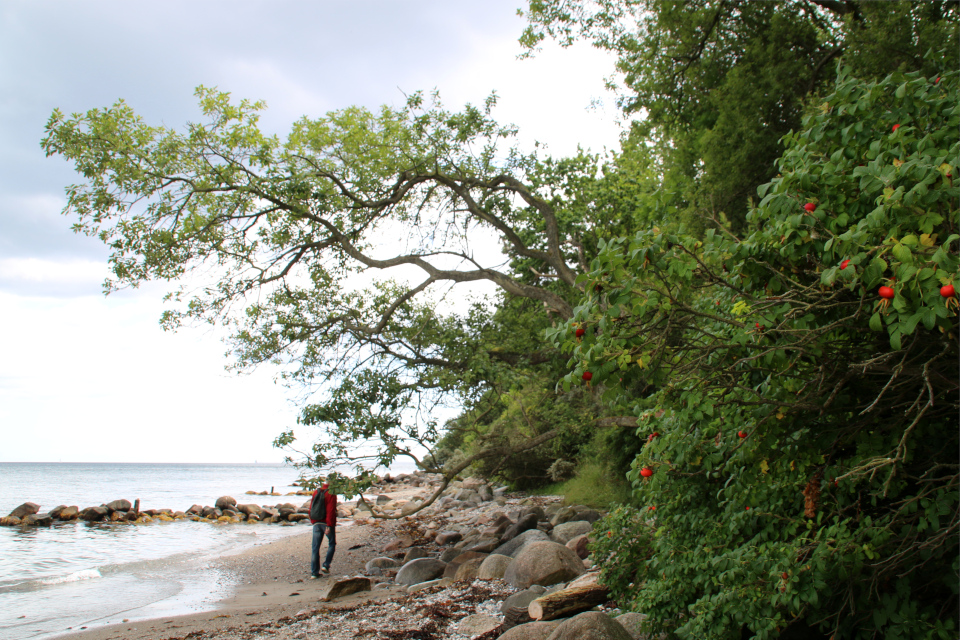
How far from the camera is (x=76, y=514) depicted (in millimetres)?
25766

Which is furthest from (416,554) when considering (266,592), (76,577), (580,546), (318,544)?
(76,577)

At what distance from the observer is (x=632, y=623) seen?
5.30 m

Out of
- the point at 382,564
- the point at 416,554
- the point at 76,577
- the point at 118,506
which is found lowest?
the point at 118,506

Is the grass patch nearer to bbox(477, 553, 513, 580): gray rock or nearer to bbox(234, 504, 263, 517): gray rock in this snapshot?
bbox(477, 553, 513, 580): gray rock

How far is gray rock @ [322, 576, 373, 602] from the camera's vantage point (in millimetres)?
9031

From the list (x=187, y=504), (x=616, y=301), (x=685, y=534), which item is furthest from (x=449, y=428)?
(x=187, y=504)

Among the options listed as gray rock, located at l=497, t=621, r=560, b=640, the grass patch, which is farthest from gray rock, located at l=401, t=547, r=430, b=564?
gray rock, located at l=497, t=621, r=560, b=640

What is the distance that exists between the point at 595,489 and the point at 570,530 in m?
4.27

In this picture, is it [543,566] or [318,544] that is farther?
[318,544]

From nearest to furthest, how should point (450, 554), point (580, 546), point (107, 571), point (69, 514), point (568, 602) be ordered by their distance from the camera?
point (568, 602) < point (580, 546) < point (450, 554) < point (107, 571) < point (69, 514)

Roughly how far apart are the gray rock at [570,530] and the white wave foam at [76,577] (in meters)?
10.4

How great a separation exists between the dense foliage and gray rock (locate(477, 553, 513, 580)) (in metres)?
4.75

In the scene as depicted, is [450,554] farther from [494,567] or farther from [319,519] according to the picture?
[319,519]

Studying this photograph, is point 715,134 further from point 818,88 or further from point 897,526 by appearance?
point 897,526
